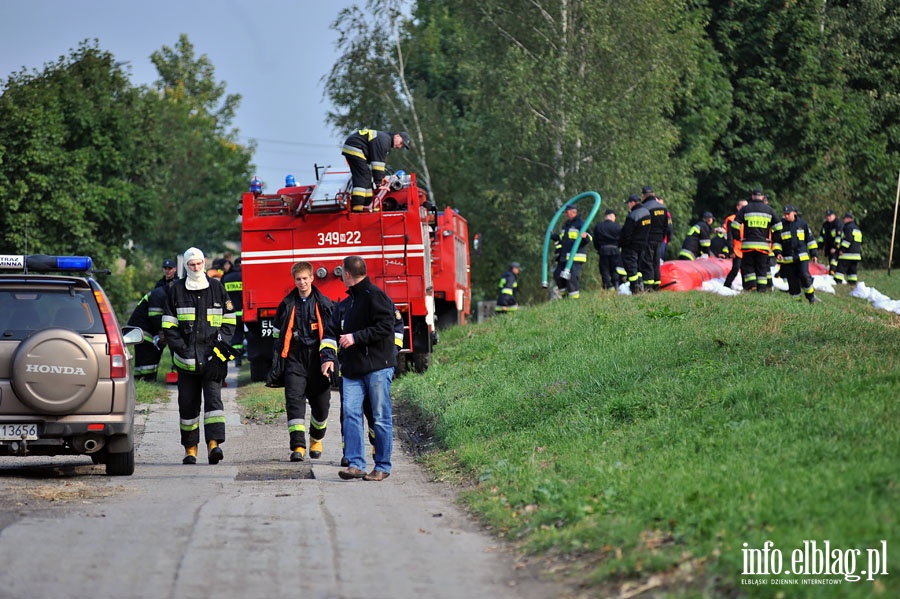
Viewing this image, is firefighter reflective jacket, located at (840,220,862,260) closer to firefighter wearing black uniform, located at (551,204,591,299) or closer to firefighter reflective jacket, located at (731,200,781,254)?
firefighter wearing black uniform, located at (551,204,591,299)

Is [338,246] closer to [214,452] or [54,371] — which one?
[214,452]

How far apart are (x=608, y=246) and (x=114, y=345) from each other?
629 inches

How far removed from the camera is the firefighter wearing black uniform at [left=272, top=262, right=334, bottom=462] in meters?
11.7

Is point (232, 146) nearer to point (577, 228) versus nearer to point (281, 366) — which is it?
point (577, 228)

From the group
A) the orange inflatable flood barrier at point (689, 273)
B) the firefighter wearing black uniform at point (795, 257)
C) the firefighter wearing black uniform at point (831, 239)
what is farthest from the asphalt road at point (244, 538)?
the firefighter wearing black uniform at point (831, 239)

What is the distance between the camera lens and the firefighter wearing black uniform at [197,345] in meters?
11.5

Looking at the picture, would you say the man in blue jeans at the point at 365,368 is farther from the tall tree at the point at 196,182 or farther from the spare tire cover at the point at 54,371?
the tall tree at the point at 196,182

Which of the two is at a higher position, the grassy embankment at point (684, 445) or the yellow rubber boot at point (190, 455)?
the grassy embankment at point (684, 445)

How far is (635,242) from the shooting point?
22859 millimetres

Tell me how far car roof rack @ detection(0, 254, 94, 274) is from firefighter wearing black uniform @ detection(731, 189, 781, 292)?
13.3 meters

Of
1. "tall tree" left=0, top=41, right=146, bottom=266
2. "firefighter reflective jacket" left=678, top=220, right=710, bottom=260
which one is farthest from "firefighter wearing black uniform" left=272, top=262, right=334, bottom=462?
"tall tree" left=0, top=41, right=146, bottom=266

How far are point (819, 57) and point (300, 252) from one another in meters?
30.9

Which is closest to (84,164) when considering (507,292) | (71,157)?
(71,157)

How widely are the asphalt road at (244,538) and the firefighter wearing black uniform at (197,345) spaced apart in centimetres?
57
